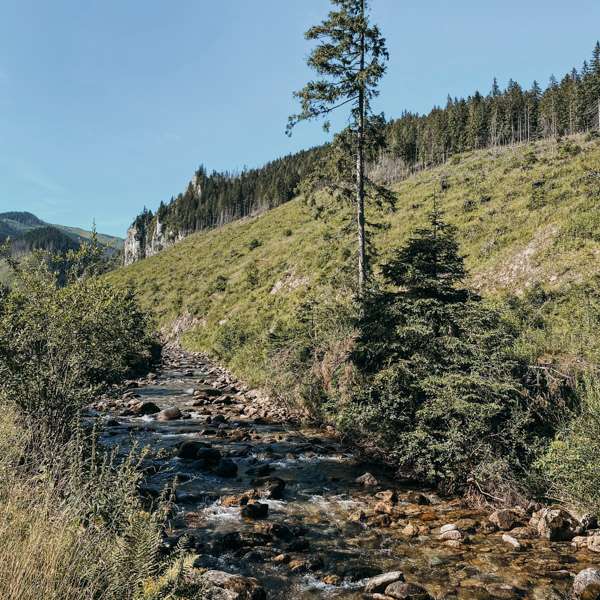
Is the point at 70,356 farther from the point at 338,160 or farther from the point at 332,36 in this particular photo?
the point at 332,36

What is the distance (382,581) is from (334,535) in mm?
2059

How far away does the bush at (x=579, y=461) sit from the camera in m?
8.02

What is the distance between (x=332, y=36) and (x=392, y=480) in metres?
18.7

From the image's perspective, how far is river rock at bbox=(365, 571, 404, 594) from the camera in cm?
689

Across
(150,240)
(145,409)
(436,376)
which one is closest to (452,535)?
(436,376)

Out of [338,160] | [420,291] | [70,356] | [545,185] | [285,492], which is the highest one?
[545,185]

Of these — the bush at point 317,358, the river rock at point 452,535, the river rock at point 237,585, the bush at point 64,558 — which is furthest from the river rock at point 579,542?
the bush at point 64,558

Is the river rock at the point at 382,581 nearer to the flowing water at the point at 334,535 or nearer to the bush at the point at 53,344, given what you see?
the flowing water at the point at 334,535

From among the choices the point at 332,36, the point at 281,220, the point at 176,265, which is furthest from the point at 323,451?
the point at 176,265

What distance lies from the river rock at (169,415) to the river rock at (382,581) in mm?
13494

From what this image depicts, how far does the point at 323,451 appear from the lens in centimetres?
1448

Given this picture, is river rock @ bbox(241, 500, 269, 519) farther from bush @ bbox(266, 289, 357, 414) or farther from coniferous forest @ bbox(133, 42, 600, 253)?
coniferous forest @ bbox(133, 42, 600, 253)

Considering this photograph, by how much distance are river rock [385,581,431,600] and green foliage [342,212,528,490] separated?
3.79 metres

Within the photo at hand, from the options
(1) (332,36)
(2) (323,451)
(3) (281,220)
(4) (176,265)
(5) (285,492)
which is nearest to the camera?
(5) (285,492)
